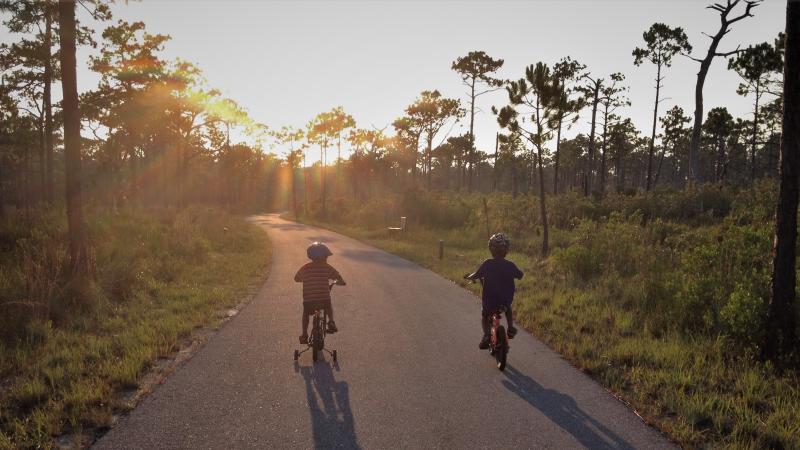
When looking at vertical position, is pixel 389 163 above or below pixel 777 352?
above

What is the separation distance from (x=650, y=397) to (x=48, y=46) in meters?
29.5

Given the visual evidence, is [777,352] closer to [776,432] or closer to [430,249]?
[776,432]

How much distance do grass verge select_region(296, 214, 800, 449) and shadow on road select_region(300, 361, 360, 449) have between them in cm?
296

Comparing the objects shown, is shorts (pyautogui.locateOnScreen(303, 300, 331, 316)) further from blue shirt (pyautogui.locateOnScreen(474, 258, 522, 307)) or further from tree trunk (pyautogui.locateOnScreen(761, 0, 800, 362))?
tree trunk (pyautogui.locateOnScreen(761, 0, 800, 362))

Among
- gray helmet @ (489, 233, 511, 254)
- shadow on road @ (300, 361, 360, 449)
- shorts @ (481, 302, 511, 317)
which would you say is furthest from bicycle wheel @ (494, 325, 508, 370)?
shadow on road @ (300, 361, 360, 449)

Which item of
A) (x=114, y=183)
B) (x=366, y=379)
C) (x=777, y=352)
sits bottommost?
(x=366, y=379)

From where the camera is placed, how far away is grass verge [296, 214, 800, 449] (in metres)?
4.14

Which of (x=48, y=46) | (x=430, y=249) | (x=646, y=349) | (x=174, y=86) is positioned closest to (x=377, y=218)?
(x=430, y=249)

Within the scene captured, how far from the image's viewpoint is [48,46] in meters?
22.6

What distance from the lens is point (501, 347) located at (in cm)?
584

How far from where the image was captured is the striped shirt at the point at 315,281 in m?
6.28

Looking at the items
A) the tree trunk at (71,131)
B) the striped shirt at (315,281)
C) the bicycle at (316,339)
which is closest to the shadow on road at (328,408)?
the bicycle at (316,339)

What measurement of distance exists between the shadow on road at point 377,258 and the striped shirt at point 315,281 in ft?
30.7

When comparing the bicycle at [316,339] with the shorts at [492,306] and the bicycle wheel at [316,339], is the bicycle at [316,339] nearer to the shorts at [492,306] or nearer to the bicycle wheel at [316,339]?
the bicycle wheel at [316,339]
